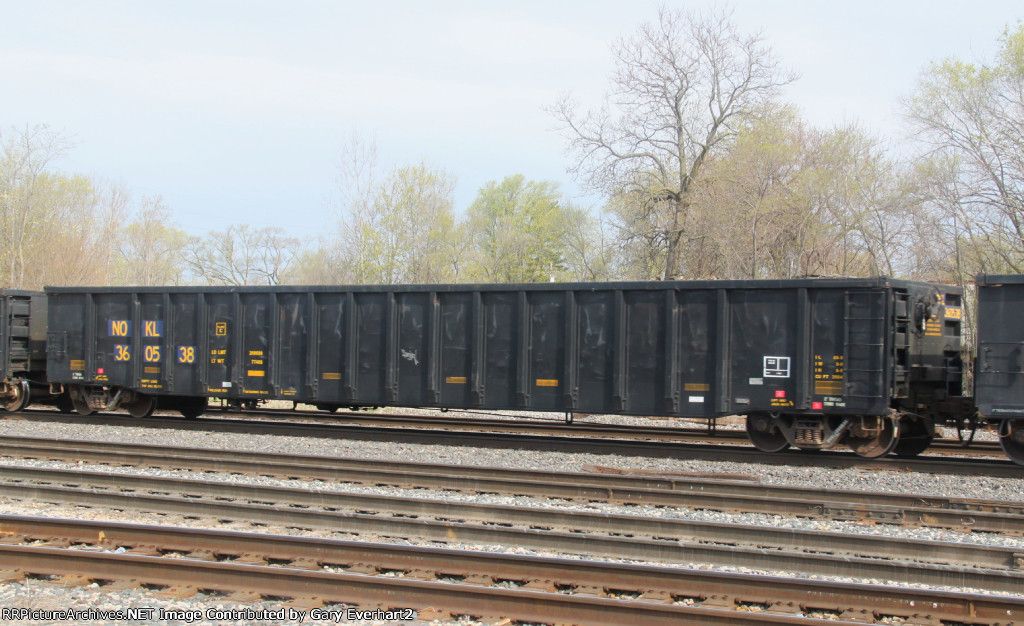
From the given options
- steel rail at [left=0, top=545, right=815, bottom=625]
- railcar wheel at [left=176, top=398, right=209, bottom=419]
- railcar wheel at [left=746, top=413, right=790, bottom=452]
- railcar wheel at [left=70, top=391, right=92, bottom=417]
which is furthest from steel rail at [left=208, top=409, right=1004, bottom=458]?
steel rail at [left=0, top=545, right=815, bottom=625]

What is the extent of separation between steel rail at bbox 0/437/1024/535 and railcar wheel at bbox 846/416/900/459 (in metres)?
3.15

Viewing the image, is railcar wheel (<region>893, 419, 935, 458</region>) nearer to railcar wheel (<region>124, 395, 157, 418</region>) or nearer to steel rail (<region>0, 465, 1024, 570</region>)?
steel rail (<region>0, 465, 1024, 570</region>)

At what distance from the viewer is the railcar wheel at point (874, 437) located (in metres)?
12.4

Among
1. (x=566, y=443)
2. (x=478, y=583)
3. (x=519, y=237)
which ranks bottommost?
(x=478, y=583)

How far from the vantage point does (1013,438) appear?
11836 millimetres

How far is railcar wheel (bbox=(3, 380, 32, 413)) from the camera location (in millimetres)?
18016

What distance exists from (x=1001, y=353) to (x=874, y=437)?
2.33m

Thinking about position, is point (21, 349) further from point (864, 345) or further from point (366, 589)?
point (864, 345)

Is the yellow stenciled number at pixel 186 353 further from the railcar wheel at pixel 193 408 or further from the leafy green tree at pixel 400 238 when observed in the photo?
the leafy green tree at pixel 400 238

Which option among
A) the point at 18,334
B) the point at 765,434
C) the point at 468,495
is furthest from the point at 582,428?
the point at 18,334

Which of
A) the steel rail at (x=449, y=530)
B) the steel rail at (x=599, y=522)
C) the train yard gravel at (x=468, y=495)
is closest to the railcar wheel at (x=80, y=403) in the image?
the train yard gravel at (x=468, y=495)

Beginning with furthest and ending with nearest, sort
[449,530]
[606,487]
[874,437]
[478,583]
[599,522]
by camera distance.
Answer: [874,437] < [606,487] < [599,522] < [449,530] < [478,583]

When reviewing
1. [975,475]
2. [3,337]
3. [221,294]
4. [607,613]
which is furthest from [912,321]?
[3,337]

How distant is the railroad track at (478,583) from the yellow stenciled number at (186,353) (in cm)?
993
